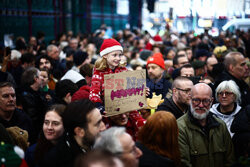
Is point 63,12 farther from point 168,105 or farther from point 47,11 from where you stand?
point 168,105

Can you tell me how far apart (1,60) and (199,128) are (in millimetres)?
5510

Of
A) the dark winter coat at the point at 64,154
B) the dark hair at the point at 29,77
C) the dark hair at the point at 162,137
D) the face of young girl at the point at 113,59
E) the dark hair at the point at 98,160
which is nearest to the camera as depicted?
the dark hair at the point at 98,160

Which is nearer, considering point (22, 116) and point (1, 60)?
point (22, 116)

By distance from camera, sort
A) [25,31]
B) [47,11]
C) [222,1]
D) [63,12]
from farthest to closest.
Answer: [63,12] < [47,11] < [25,31] < [222,1]

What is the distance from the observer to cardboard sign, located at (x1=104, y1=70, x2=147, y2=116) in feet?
13.8

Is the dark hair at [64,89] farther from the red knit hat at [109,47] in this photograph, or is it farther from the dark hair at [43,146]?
the dark hair at [43,146]

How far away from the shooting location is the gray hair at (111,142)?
9.09ft

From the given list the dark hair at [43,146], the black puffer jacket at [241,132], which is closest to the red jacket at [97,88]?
the dark hair at [43,146]

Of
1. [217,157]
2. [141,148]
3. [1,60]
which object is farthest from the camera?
[1,60]

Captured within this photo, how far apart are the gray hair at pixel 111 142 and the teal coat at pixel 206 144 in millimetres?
1396

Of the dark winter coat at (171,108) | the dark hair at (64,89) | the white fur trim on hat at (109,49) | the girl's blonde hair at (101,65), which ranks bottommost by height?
the dark winter coat at (171,108)

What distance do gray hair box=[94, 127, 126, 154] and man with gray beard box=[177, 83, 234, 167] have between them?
139 centimetres

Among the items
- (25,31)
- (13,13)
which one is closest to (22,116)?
(13,13)

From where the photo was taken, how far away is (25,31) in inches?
611
